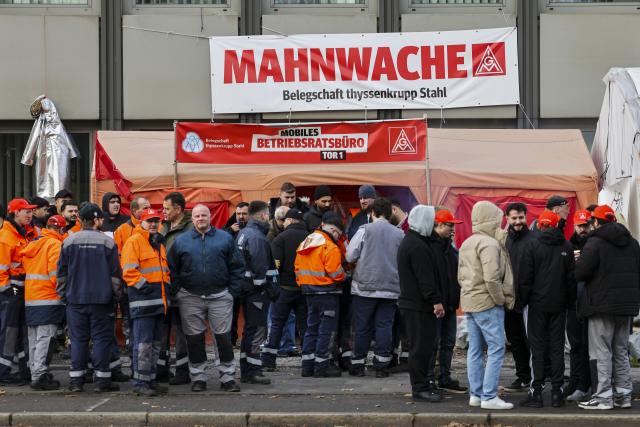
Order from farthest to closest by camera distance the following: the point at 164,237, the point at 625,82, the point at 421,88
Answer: the point at 421,88 < the point at 625,82 < the point at 164,237

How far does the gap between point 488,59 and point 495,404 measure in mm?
8167

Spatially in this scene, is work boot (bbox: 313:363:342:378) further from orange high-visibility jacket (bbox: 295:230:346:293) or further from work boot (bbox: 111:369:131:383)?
work boot (bbox: 111:369:131:383)

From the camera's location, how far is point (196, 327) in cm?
1112

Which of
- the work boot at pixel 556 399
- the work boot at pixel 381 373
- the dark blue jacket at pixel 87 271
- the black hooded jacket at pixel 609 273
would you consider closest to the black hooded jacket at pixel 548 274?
the black hooded jacket at pixel 609 273

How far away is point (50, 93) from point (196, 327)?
7394mm

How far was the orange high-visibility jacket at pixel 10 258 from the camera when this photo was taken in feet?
37.4

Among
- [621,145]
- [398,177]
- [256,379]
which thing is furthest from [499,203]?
[256,379]

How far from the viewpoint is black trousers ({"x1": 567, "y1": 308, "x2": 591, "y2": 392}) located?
10695 millimetres

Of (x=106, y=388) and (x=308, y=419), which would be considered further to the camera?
(x=106, y=388)

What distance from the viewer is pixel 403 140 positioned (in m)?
14.8

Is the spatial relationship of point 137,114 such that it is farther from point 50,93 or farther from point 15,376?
point 15,376

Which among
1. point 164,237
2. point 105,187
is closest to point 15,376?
point 164,237

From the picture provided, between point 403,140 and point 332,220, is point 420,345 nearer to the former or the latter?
point 332,220

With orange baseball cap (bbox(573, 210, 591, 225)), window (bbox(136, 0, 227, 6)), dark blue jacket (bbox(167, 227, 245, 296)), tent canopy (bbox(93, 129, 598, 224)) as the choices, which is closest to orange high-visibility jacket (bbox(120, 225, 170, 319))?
dark blue jacket (bbox(167, 227, 245, 296))
